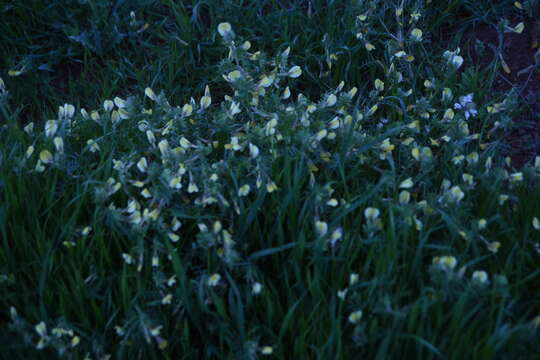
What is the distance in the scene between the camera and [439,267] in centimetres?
204

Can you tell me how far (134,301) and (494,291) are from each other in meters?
1.11

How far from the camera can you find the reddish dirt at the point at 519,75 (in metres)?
2.89

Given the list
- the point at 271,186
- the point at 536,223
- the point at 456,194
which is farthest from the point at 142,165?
the point at 536,223

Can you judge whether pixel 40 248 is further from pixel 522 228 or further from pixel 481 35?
pixel 481 35

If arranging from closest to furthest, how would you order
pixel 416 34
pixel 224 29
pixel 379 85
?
pixel 224 29, pixel 379 85, pixel 416 34

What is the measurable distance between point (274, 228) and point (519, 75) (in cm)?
156

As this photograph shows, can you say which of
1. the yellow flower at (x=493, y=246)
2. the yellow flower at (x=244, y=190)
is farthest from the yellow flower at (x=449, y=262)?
the yellow flower at (x=244, y=190)

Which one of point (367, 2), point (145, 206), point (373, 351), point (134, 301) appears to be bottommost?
point (373, 351)

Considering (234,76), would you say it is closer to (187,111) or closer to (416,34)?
(187,111)

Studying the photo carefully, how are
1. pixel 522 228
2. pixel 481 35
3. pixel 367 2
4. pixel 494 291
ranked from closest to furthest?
pixel 494 291 → pixel 522 228 → pixel 367 2 → pixel 481 35

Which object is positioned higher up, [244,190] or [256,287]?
[244,190]

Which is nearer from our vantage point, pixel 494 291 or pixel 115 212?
pixel 494 291

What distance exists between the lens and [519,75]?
3162mm

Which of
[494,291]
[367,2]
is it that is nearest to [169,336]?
[494,291]
